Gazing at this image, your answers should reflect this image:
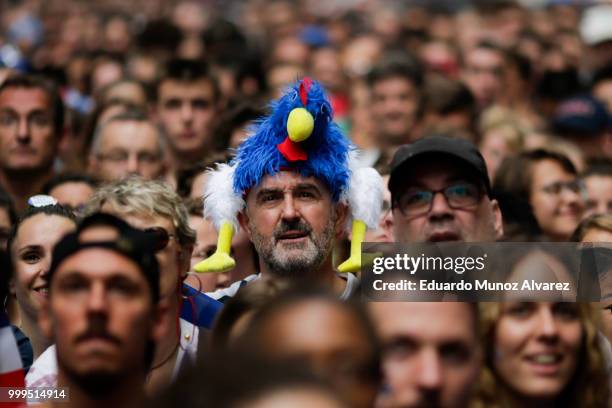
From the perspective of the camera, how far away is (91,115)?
35.2 ft

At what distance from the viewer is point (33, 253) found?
6609mm

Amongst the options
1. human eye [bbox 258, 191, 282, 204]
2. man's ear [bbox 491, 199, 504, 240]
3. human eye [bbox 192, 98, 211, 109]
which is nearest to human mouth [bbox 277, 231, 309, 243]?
human eye [bbox 258, 191, 282, 204]

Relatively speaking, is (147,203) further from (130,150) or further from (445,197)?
(130,150)

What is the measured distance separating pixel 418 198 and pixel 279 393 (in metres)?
3.98

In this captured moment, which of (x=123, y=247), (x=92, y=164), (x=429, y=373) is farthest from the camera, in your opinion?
(x=92, y=164)

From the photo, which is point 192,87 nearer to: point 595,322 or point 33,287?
point 33,287

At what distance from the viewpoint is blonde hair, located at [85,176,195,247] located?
6312mm

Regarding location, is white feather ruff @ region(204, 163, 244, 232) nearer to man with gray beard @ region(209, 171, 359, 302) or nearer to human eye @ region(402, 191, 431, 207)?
man with gray beard @ region(209, 171, 359, 302)

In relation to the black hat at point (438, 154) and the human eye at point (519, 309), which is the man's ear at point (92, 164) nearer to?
the black hat at point (438, 154)

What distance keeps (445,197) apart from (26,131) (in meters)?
Answer: 3.52

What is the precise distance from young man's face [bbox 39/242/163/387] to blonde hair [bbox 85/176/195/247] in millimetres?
1643

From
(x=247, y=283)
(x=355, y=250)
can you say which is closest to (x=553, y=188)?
(x=355, y=250)

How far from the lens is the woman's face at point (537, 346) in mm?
5402

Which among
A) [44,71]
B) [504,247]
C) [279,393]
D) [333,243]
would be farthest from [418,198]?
[44,71]
